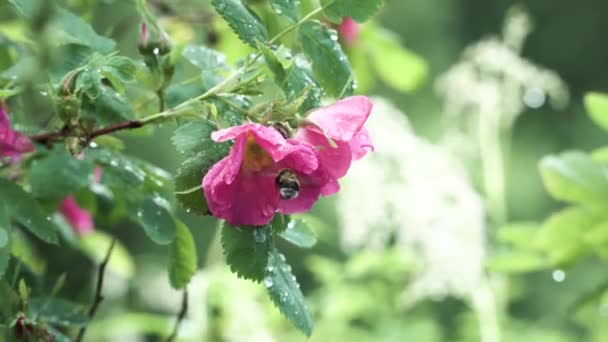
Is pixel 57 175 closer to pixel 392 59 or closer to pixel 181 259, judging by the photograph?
pixel 181 259

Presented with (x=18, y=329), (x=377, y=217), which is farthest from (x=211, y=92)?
(x=377, y=217)

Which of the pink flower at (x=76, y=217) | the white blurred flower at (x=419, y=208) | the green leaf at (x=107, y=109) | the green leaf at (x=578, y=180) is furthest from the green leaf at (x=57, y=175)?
the white blurred flower at (x=419, y=208)

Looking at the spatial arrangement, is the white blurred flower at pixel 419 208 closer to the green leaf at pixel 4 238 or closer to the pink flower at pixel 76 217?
the pink flower at pixel 76 217

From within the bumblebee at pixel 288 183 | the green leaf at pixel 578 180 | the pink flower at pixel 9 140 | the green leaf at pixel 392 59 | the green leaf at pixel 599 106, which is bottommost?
the pink flower at pixel 9 140

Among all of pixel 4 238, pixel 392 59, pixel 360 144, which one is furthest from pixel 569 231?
pixel 4 238

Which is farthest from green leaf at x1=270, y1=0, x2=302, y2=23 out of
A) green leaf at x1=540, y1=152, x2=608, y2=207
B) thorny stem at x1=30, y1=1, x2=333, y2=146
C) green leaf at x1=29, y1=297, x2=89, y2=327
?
green leaf at x1=540, y1=152, x2=608, y2=207

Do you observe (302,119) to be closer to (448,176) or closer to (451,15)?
(448,176)
